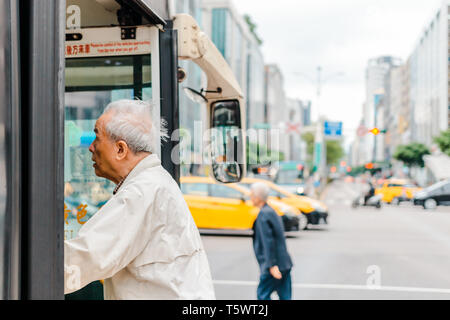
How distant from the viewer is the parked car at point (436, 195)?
4.19m

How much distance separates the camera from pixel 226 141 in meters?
3.72

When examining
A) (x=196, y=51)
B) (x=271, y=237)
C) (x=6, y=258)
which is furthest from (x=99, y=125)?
(x=271, y=237)

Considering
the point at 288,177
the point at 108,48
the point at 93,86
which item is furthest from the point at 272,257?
the point at 288,177

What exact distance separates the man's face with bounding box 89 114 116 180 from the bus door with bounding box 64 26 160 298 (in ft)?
2.20

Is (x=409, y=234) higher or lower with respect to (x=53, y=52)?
lower

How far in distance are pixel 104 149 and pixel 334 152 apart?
12516cm

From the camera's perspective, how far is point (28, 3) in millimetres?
1305

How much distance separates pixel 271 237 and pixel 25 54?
15.0ft

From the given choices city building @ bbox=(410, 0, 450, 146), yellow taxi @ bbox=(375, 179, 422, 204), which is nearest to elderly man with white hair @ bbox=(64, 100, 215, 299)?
city building @ bbox=(410, 0, 450, 146)

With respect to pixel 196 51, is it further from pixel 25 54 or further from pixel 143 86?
pixel 25 54

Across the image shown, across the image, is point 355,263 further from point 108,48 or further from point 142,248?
point 142,248

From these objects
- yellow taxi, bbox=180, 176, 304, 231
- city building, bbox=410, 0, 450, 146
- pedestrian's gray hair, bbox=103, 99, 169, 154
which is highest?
city building, bbox=410, 0, 450, 146

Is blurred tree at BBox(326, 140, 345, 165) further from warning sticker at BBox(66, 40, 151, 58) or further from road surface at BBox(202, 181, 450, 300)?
warning sticker at BBox(66, 40, 151, 58)

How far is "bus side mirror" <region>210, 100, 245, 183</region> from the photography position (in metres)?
3.69
